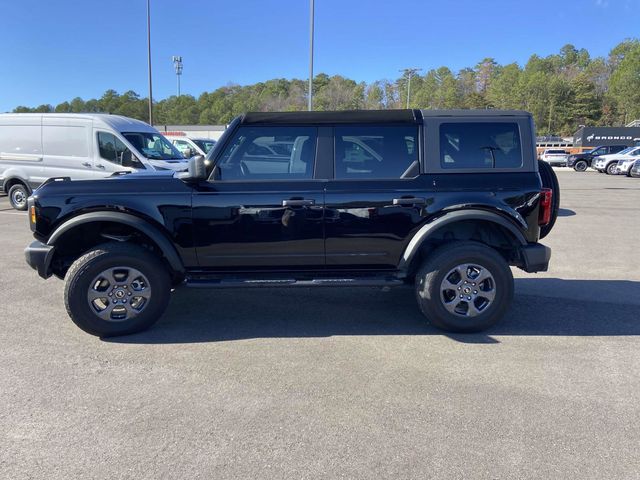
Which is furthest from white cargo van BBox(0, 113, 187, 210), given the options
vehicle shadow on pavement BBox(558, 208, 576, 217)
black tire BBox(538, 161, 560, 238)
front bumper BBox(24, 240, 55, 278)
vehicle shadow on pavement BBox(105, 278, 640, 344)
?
A: vehicle shadow on pavement BBox(558, 208, 576, 217)

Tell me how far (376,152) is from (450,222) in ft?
2.95

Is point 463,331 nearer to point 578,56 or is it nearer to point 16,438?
point 16,438

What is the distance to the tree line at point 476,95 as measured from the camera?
297 ft

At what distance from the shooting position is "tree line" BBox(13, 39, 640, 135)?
297 ft

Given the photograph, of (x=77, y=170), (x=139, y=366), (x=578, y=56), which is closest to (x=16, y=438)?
(x=139, y=366)

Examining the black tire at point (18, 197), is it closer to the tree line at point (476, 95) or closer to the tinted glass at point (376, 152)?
the tinted glass at point (376, 152)

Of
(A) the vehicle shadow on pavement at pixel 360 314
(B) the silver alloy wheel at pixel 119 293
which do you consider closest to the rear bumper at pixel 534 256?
(A) the vehicle shadow on pavement at pixel 360 314

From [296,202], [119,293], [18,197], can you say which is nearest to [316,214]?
[296,202]

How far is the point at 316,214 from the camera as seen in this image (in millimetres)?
4242

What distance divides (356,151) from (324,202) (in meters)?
0.56

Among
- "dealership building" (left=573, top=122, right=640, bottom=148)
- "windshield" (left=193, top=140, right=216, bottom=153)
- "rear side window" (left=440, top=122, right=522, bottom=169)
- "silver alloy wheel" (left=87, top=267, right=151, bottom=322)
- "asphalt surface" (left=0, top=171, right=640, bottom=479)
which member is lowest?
"asphalt surface" (left=0, top=171, right=640, bottom=479)

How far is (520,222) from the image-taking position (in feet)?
14.1

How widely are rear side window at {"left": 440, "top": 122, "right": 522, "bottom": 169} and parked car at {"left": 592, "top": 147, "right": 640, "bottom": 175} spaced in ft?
85.2

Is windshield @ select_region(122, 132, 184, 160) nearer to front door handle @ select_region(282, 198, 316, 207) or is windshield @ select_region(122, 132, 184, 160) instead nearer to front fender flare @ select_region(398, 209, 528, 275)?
front door handle @ select_region(282, 198, 316, 207)
